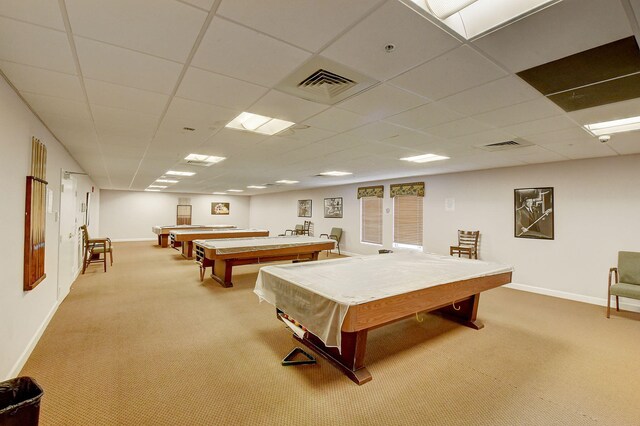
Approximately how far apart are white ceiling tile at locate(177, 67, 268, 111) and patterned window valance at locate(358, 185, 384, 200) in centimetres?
596

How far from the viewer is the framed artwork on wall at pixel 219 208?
14531 millimetres

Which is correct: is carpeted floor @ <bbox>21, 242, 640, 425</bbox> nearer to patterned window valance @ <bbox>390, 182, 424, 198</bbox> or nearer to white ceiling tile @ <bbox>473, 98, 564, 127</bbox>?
white ceiling tile @ <bbox>473, 98, 564, 127</bbox>

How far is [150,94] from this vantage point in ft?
7.47

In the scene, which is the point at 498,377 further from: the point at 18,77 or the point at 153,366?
the point at 18,77

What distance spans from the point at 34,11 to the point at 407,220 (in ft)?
23.7

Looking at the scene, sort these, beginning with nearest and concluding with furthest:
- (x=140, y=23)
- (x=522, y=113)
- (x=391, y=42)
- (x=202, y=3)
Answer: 1. (x=202, y=3)
2. (x=140, y=23)
3. (x=391, y=42)
4. (x=522, y=113)

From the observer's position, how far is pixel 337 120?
2.90 metres

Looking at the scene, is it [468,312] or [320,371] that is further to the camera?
[468,312]

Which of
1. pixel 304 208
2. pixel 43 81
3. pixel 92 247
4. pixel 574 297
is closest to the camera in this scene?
pixel 43 81

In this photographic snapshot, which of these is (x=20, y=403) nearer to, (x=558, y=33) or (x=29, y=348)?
(x=29, y=348)

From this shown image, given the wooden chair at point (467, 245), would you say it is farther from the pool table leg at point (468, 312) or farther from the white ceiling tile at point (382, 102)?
the white ceiling tile at point (382, 102)

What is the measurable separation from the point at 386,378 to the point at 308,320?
2.73 feet

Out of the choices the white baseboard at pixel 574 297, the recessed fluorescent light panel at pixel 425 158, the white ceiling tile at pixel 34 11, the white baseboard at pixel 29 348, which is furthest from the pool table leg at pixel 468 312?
the white baseboard at pixel 29 348

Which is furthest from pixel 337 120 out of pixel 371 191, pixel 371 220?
pixel 371 220
